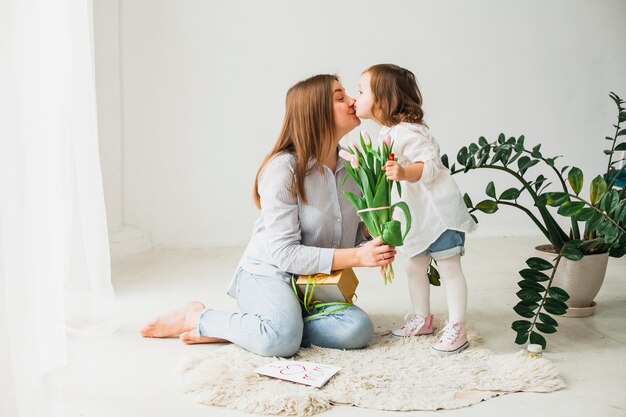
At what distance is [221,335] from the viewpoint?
7.73 feet

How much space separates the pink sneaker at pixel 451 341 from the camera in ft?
7.50

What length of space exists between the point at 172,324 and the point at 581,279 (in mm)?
1488

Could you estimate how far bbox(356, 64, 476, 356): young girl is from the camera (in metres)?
2.33

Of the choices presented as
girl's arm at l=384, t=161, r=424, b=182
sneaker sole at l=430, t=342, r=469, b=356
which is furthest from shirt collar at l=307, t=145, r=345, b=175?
sneaker sole at l=430, t=342, r=469, b=356

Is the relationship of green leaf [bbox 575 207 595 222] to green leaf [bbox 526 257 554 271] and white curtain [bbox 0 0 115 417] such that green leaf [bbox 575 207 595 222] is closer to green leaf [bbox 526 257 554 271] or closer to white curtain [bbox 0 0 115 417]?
green leaf [bbox 526 257 554 271]

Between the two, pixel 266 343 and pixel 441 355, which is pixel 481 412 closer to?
pixel 441 355

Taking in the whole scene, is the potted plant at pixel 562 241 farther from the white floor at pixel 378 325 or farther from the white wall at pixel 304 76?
the white wall at pixel 304 76

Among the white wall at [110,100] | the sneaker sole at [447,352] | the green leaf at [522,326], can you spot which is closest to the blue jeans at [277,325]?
the sneaker sole at [447,352]

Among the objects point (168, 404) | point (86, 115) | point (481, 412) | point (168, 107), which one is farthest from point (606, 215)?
point (168, 107)

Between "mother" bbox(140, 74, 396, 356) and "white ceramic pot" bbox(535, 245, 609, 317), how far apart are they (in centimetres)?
81

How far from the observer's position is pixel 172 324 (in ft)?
8.21

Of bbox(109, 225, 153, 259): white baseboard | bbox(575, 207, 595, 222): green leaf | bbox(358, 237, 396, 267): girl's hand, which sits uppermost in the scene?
bbox(575, 207, 595, 222): green leaf

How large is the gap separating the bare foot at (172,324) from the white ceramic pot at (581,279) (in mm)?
1326

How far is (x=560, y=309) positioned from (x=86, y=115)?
1.71 metres
